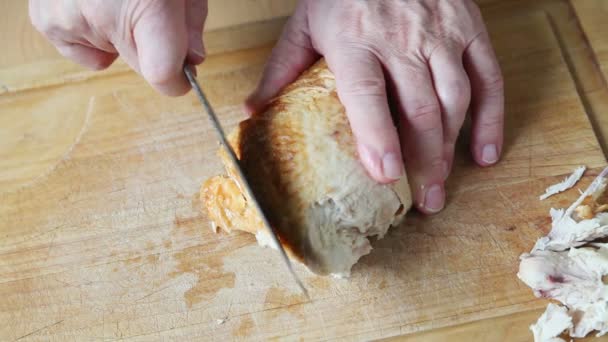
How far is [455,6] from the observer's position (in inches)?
58.9

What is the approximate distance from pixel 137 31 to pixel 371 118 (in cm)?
50

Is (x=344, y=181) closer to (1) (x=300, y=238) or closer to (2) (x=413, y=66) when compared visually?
(1) (x=300, y=238)

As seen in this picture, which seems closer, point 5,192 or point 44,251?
point 44,251

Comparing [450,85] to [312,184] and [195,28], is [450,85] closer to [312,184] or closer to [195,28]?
[312,184]

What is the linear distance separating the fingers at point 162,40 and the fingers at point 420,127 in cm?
48

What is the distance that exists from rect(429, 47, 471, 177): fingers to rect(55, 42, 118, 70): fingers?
0.79 meters

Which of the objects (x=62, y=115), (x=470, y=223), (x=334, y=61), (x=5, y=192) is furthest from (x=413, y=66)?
(x=5, y=192)

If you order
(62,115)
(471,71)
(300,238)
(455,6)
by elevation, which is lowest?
(62,115)

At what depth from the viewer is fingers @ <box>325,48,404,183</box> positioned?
1.28 m

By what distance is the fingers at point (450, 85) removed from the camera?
4.55 ft

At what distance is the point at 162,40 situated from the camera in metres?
1.19

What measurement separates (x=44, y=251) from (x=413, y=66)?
1.01m

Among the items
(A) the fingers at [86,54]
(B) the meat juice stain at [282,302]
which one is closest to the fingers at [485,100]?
(B) the meat juice stain at [282,302]

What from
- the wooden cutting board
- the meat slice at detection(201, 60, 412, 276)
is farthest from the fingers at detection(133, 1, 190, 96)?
the wooden cutting board
